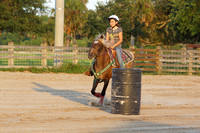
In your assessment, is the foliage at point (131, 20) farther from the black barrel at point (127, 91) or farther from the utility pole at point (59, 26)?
the black barrel at point (127, 91)

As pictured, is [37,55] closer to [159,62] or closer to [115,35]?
[159,62]

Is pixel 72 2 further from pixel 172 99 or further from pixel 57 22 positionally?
pixel 172 99

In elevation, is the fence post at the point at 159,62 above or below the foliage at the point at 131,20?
below

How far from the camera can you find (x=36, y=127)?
719 centimetres

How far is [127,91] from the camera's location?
9102 millimetres

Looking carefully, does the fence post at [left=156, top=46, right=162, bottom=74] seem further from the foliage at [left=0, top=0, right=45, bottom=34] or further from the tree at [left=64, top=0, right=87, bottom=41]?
the tree at [left=64, top=0, right=87, bottom=41]

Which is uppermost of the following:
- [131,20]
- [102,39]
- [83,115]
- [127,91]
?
[131,20]

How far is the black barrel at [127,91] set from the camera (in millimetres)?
9117

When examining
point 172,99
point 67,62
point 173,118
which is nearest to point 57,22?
point 67,62

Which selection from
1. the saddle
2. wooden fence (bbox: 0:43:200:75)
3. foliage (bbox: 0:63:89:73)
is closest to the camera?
the saddle

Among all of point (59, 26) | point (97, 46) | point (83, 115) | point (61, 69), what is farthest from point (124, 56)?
point (59, 26)

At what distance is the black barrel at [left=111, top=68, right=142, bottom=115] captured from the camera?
9117 mm

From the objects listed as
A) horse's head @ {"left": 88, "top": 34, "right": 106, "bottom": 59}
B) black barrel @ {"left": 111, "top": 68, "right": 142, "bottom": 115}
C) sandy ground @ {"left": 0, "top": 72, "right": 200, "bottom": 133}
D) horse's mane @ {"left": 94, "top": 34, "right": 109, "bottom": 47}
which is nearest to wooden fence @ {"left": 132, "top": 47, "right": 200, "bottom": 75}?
sandy ground @ {"left": 0, "top": 72, "right": 200, "bottom": 133}

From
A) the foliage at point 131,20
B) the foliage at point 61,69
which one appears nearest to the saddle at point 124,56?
the foliage at point 61,69
